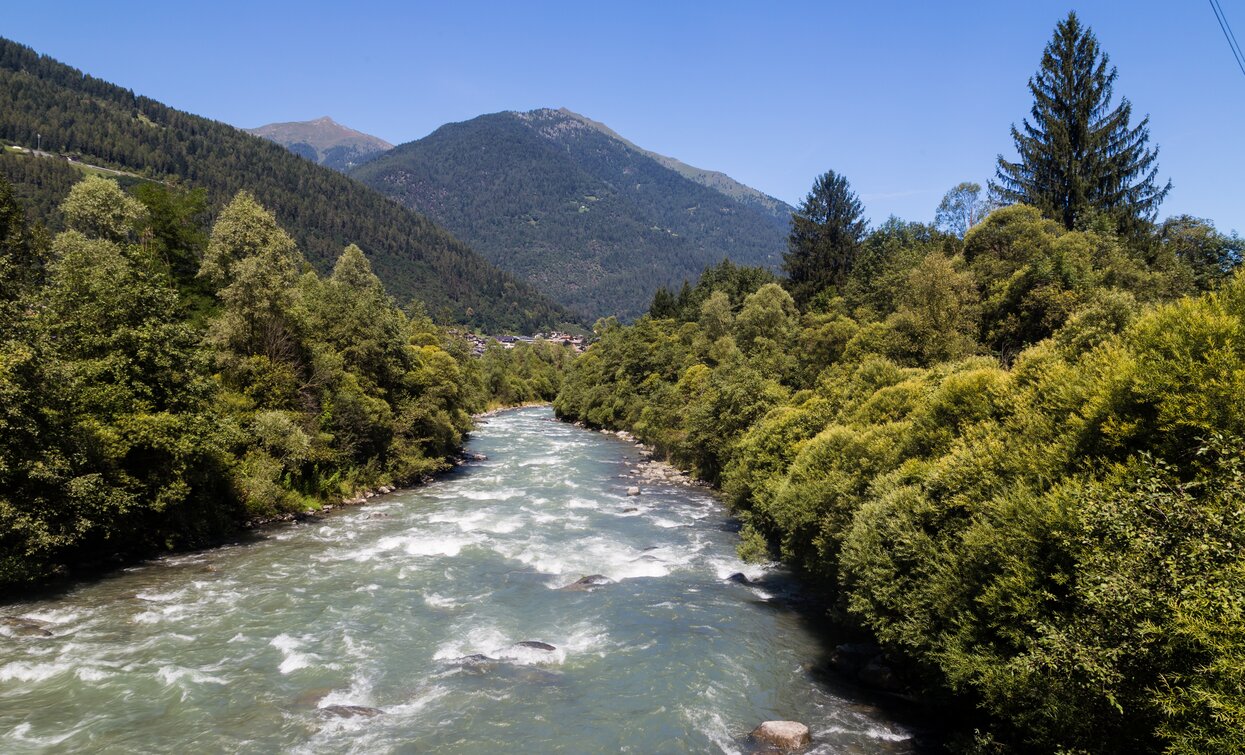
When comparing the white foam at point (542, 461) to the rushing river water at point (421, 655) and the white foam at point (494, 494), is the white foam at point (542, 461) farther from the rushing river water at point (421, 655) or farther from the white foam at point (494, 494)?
the rushing river water at point (421, 655)

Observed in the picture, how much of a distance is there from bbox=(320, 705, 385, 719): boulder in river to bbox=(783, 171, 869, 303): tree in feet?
273

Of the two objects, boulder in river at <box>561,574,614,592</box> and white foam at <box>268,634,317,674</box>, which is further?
boulder in river at <box>561,574,614,592</box>

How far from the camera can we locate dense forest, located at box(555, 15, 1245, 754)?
410 inches

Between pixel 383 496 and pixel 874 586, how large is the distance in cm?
3800

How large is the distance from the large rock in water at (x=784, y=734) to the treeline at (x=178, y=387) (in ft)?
87.4

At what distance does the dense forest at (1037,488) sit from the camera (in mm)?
10406

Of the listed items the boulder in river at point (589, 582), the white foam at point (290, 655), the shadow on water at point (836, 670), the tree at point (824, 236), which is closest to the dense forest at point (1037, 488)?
the shadow on water at point (836, 670)

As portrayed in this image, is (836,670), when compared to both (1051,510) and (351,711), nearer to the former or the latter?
(1051,510)

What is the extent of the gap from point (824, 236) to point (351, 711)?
295ft

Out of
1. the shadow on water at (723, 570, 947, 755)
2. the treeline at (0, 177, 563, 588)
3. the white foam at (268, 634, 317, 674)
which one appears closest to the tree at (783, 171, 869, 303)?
the treeline at (0, 177, 563, 588)

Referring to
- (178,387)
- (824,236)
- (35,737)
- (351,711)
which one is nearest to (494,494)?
(178,387)

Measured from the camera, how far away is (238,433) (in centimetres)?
3306

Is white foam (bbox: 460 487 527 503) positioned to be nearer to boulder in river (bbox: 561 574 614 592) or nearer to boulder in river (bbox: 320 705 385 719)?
boulder in river (bbox: 561 574 614 592)

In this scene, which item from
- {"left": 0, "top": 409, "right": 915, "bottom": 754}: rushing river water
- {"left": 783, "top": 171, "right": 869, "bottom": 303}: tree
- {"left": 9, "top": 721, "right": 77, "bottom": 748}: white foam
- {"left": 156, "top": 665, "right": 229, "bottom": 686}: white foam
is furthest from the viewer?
{"left": 783, "top": 171, "right": 869, "bottom": 303}: tree
